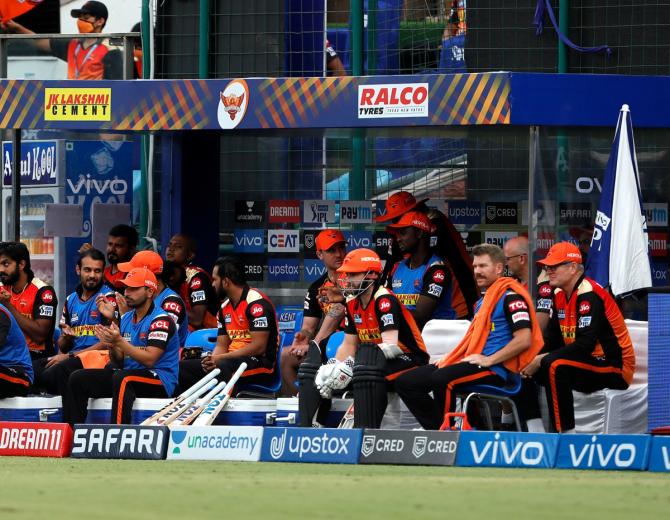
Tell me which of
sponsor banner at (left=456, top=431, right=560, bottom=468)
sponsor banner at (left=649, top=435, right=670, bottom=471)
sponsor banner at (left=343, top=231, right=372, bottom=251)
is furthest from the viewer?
sponsor banner at (left=343, top=231, right=372, bottom=251)

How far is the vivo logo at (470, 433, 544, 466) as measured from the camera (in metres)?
9.47

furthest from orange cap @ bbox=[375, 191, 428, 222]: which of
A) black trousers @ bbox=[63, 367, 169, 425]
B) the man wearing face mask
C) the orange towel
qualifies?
the man wearing face mask

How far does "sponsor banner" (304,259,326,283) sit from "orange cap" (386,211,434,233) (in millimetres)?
2892

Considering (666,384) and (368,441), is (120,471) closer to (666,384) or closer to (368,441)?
(368,441)

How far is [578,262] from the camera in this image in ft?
35.2

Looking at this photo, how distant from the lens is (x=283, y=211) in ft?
48.8

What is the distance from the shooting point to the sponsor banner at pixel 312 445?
9.96 meters

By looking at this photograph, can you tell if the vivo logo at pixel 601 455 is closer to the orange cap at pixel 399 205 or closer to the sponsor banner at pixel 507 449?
the sponsor banner at pixel 507 449

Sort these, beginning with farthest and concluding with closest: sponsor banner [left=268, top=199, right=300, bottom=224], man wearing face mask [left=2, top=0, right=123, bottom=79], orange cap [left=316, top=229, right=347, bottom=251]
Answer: man wearing face mask [left=2, top=0, right=123, bottom=79], sponsor banner [left=268, top=199, right=300, bottom=224], orange cap [left=316, top=229, right=347, bottom=251]

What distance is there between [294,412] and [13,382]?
6.93 ft

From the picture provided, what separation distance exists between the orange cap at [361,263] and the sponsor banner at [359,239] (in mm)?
3673

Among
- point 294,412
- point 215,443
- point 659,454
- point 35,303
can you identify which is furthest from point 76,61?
point 659,454

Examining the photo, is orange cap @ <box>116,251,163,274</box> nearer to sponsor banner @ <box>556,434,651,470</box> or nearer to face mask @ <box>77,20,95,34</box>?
sponsor banner @ <box>556,434,651,470</box>

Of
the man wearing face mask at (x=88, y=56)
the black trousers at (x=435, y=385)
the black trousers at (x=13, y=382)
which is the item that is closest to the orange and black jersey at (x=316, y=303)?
the black trousers at (x=435, y=385)
